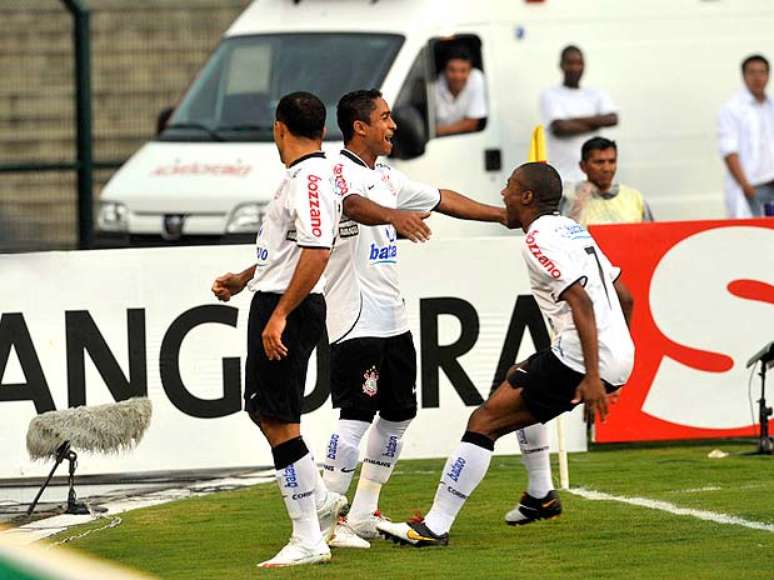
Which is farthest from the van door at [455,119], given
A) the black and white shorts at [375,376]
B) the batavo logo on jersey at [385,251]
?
the black and white shorts at [375,376]

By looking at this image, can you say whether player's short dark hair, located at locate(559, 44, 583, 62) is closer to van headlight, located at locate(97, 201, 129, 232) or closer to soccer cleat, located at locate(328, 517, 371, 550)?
van headlight, located at locate(97, 201, 129, 232)

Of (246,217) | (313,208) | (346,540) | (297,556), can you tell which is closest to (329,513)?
(346,540)

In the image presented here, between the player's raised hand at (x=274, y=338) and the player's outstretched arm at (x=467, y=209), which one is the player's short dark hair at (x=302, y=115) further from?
the player's outstretched arm at (x=467, y=209)

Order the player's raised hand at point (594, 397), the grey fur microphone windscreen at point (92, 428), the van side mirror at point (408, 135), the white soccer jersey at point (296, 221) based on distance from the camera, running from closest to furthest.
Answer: the white soccer jersey at point (296, 221) < the player's raised hand at point (594, 397) < the grey fur microphone windscreen at point (92, 428) < the van side mirror at point (408, 135)

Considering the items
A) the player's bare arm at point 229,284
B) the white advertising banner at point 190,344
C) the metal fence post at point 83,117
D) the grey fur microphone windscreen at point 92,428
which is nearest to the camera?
the player's bare arm at point 229,284

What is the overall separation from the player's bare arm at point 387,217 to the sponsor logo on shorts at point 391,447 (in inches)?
40.2

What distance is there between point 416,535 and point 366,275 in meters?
1.14

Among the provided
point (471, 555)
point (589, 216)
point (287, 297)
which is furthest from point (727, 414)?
point (287, 297)

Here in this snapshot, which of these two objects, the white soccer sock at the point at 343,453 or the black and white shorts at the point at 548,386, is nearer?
the black and white shorts at the point at 548,386

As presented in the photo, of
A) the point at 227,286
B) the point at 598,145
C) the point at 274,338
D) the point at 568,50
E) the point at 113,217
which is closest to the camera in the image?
the point at 274,338

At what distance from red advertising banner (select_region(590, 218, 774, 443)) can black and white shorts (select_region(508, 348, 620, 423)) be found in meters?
3.25

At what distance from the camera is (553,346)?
7.54 metres

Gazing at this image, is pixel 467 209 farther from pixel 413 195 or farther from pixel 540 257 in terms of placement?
pixel 540 257

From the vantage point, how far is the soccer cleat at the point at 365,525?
7957 millimetres
